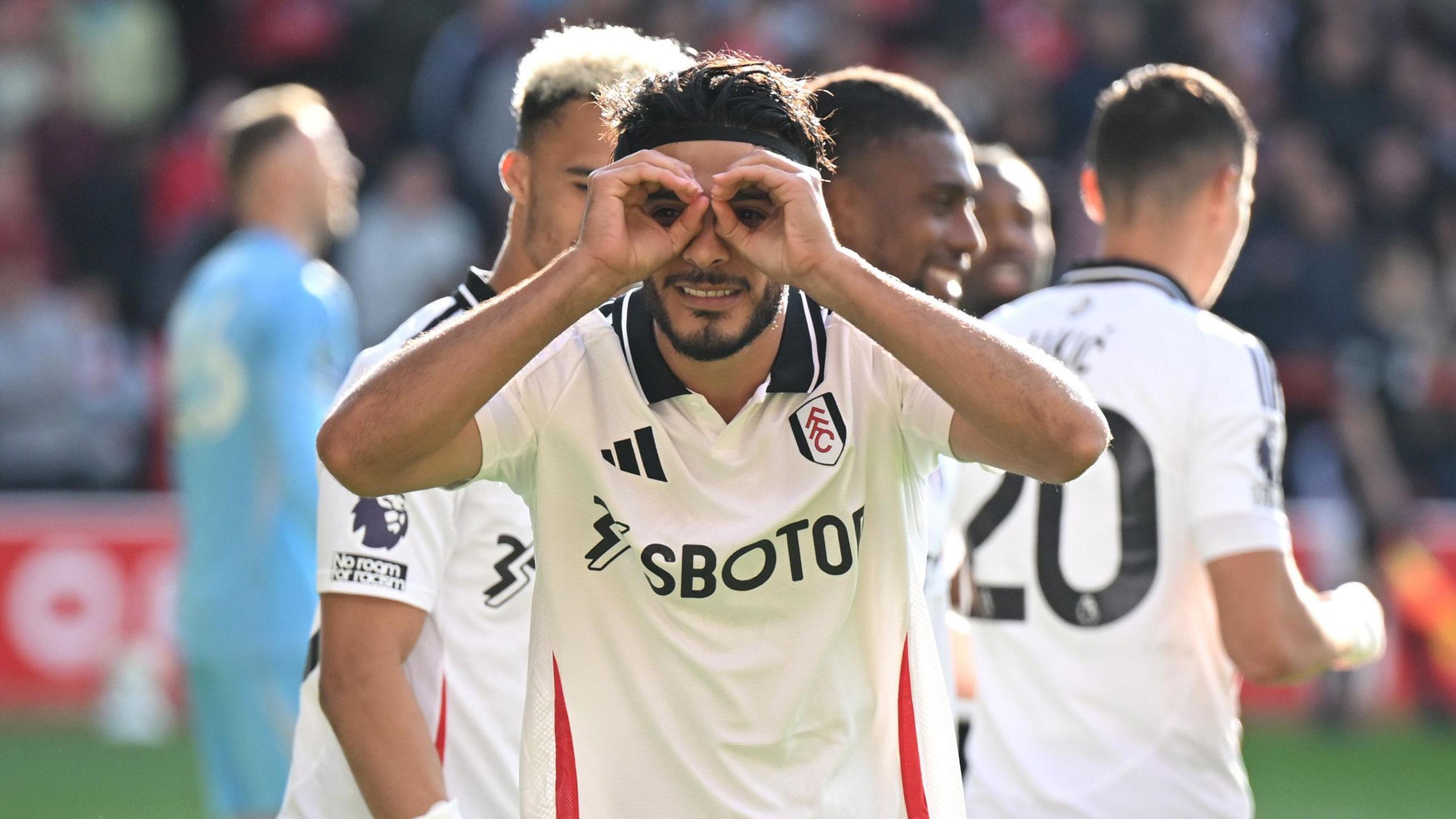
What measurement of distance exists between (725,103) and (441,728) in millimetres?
1401

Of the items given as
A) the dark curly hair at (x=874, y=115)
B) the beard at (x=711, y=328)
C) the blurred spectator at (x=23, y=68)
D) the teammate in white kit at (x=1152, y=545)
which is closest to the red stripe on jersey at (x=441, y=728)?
the beard at (x=711, y=328)

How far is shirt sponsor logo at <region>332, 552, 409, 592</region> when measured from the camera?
11.7 feet

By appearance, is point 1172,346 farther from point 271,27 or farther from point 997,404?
point 271,27

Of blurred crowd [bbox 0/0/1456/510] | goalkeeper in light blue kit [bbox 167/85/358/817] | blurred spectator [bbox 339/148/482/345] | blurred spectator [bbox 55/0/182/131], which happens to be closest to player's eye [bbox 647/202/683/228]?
goalkeeper in light blue kit [bbox 167/85/358/817]

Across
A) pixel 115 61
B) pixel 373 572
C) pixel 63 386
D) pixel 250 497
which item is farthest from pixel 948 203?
pixel 115 61

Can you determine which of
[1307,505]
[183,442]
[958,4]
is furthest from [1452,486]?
[183,442]

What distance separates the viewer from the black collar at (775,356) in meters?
3.19

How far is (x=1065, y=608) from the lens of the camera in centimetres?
441

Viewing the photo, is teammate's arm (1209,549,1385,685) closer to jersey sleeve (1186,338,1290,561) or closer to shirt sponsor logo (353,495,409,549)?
jersey sleeve (1186,338,1290,561)

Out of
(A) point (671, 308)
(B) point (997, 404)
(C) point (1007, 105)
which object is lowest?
(B) point (997, 404)

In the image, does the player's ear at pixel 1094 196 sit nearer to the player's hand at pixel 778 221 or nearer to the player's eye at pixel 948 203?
the player's eye at pixel 948 203

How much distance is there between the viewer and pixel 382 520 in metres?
3.62

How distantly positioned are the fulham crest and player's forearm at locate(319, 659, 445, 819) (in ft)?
2.93

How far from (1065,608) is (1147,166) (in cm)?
111
